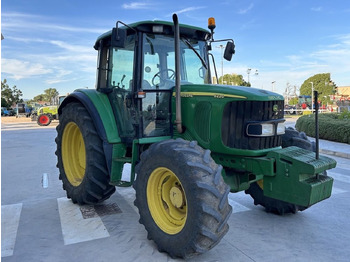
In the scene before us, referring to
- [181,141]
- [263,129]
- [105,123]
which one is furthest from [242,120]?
[105,123]

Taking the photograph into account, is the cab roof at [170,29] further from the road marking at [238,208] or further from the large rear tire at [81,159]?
the road marking at [238,208]

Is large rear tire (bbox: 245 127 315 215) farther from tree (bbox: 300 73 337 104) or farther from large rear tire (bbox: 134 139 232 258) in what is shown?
tree (bbox: 300 73 337 104)

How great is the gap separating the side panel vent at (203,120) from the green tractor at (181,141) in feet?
0.04

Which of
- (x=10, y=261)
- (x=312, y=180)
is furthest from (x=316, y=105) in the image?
(x=10, y=261)

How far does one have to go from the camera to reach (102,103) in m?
4.67

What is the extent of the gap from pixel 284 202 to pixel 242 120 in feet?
4.72

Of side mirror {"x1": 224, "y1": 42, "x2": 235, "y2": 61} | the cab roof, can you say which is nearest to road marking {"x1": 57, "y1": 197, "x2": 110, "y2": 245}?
the cab roof

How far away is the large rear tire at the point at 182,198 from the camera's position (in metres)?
2.92

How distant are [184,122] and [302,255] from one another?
6.50 ft

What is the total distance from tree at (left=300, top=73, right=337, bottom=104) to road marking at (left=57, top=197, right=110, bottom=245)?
220ft

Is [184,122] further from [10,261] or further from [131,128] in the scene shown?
[10,261]

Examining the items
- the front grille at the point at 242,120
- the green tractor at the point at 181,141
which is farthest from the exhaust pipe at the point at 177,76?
the front grille at the point at 242,120

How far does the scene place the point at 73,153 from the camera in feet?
17.9

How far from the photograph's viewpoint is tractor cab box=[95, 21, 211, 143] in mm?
4098
